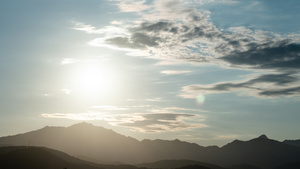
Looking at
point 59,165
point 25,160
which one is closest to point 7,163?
point 25,160

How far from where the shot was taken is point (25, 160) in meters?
190

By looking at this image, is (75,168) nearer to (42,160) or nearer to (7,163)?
(42,160)

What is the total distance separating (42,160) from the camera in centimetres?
19662

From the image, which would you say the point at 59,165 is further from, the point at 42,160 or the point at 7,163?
the point at 7,163

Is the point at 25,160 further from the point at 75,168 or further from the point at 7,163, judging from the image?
the point at 75,168

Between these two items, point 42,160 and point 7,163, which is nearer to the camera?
point 7,163

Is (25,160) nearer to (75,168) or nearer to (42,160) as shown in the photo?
(42,160)

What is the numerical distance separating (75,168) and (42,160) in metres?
21.2

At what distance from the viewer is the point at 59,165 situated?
195500 mm

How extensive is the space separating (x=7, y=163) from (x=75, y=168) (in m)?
39.5

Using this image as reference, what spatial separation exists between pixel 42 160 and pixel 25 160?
10361mm

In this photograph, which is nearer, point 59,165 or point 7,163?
point 7,163

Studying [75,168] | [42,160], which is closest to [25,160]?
[42,160]

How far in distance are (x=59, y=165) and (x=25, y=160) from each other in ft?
66.6
